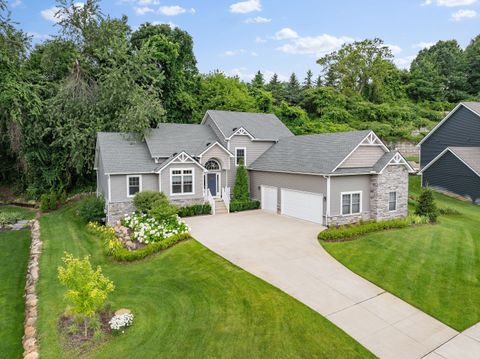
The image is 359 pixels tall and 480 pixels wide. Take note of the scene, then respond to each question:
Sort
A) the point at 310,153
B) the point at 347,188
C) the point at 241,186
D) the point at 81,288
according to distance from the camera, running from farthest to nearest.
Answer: the point at 241,186 → the point at 310,153 → the point at 347,188 → the point at 81,288

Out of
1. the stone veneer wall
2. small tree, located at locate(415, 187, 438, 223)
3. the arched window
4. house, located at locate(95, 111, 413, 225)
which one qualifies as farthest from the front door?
small tree, located at locate(415, 187, 438, 223)

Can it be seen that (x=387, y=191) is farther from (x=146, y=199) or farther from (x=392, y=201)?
(x=146, y=199)

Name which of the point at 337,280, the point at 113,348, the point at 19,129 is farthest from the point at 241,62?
the point at 113,348

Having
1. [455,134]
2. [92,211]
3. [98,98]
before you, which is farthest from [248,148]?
[455,134]

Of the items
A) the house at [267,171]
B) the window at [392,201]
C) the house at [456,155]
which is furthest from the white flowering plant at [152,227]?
the house at [456,155]

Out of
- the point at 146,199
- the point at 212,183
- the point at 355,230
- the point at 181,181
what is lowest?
the point at 355,230

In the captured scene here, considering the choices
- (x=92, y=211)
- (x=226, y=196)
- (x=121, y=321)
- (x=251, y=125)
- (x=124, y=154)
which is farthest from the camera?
(x=251, y=125)

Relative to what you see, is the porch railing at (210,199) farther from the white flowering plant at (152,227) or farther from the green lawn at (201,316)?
the green lawn at (201,316)

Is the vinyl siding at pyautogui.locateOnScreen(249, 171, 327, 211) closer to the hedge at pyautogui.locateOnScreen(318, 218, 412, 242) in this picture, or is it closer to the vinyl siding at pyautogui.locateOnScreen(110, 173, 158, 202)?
the hedge at pyautogui.locateOnScreen(318, 218, 412, 242)
